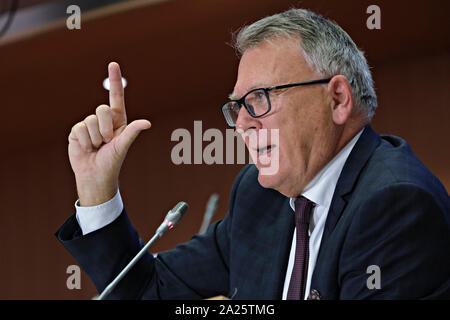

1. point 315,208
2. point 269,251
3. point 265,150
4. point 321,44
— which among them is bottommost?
point 269,251

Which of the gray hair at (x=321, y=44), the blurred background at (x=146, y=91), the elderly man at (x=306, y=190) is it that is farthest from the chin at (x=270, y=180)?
the blurred background at (x=146, y=91)

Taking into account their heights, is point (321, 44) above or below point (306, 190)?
above

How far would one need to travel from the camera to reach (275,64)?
4.01ft

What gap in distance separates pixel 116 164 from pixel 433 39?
2.32 m

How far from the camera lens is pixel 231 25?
3.06 metres

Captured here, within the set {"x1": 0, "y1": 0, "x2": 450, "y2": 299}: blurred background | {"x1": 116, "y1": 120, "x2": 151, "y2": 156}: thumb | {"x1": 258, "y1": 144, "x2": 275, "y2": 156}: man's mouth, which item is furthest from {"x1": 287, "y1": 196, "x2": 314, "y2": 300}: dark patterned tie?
{"x1": 0, "y1": 0, "x2": 450, "y2": 299}: blurred background

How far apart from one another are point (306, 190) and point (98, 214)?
1.63ft

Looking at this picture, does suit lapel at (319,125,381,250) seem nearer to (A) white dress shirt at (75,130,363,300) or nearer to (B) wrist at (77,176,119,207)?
(A) white dress shirt at (75,130,363,300)

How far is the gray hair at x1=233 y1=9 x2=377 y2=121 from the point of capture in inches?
48.1

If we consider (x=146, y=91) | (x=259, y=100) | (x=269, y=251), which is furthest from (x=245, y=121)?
(x=146, y=91)

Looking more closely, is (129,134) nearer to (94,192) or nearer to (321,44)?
(94,192)

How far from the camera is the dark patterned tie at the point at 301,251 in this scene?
118 centimetres
